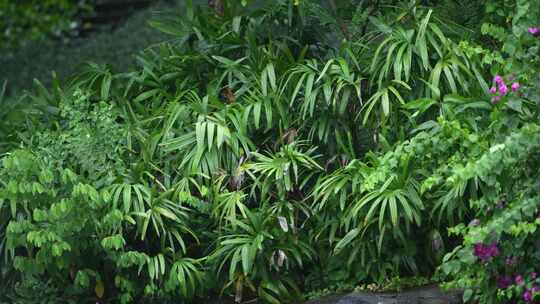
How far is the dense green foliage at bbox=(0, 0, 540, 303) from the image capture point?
586 cm

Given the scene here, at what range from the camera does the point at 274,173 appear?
6.21 metres

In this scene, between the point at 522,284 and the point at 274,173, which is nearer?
the point at 522,284

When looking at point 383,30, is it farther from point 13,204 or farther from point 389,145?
point 13,204

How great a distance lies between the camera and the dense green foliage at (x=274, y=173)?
5855 mm

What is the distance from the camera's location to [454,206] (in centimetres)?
565

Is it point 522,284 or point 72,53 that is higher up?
point 72,53

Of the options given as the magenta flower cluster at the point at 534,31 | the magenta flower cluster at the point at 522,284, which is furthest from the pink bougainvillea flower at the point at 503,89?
the magenta flower cluster at the point at 522,284

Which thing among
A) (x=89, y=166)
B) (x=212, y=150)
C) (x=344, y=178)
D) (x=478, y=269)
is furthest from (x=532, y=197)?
(x=89, y=166)

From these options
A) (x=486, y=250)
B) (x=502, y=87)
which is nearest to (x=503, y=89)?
(x=502, y=87)

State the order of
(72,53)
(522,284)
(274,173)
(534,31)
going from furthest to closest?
(72,53) → (274,173) → (534,31) → (522,284)

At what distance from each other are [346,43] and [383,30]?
0.27 metres

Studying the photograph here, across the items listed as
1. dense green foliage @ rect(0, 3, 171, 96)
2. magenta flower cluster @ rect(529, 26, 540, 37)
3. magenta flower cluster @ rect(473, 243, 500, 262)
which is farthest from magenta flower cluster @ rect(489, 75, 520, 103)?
dense green foliage @ rect(0, 3, 171, 96)

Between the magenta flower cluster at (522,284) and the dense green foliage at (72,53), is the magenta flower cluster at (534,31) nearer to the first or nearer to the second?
the magenta flower cluster at (522,284)

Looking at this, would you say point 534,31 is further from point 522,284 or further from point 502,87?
point 522,284
